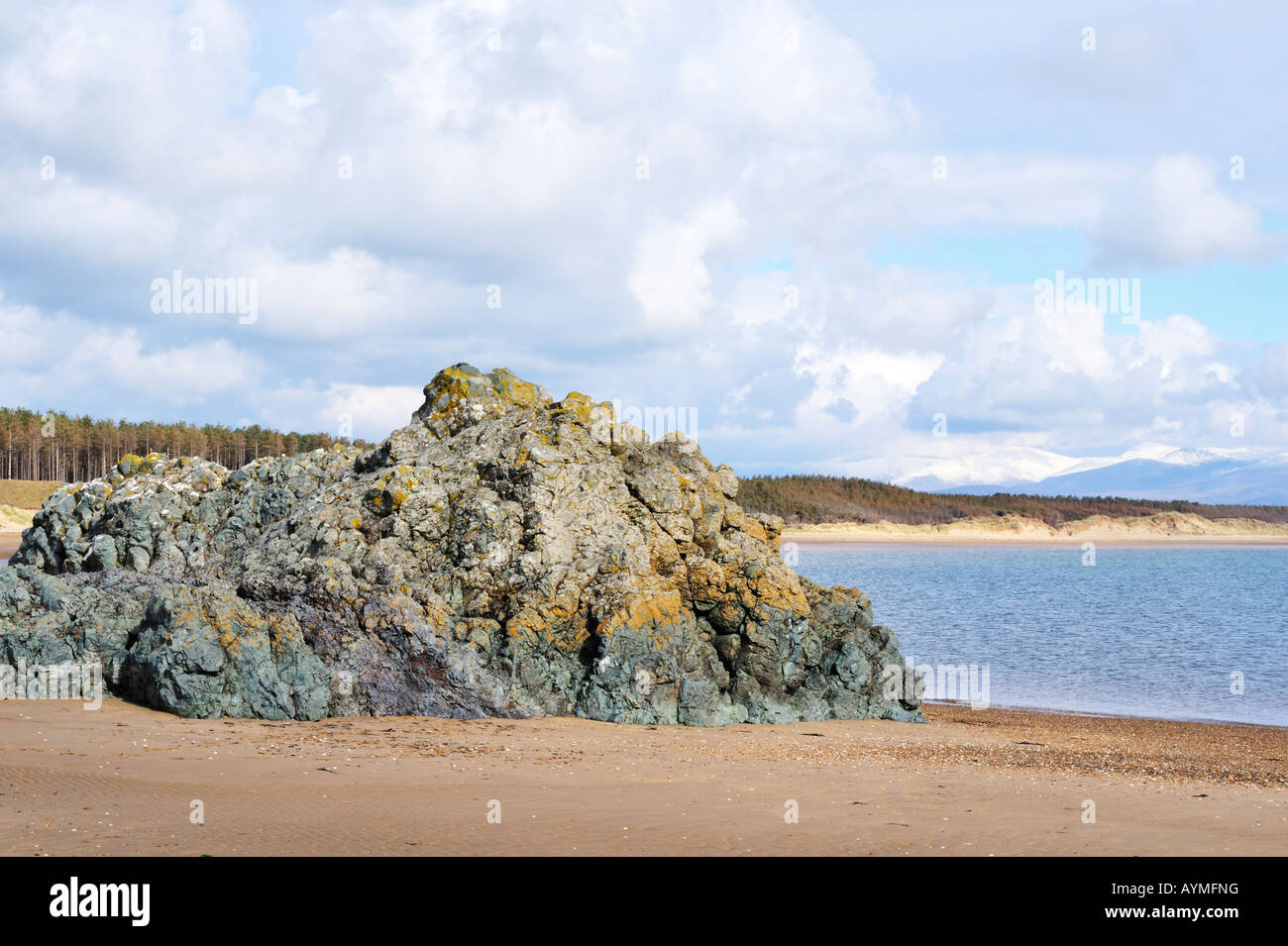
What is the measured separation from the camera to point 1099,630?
39031 millimetres

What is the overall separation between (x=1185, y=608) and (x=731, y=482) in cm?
3716

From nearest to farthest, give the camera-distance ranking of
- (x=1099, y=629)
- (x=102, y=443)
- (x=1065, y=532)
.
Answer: (x=1099, y=629)
(x=102, y=443)
(x=1065, y=532)

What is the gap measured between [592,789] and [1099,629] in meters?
33.4

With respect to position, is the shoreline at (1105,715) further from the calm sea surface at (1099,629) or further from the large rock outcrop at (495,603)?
the large rock outcrop at (495,603)

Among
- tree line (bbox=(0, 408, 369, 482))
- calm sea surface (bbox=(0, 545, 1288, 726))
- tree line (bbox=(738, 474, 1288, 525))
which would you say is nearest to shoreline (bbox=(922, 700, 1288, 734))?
calm sea surface (bbox=(0, 545, 1288, 726))

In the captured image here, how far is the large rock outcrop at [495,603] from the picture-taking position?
15883 millimetres

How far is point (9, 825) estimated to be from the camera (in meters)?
8.55

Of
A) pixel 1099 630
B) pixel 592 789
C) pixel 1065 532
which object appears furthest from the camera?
pixel 1065 532

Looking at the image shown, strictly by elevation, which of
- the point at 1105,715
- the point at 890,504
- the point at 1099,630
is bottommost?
the point at 1105,715

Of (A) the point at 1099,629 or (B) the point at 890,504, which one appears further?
(B) the point at 890,504

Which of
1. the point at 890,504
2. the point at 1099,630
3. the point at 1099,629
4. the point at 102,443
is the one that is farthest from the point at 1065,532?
the point at 102,443

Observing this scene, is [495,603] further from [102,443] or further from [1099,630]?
[102,443]
